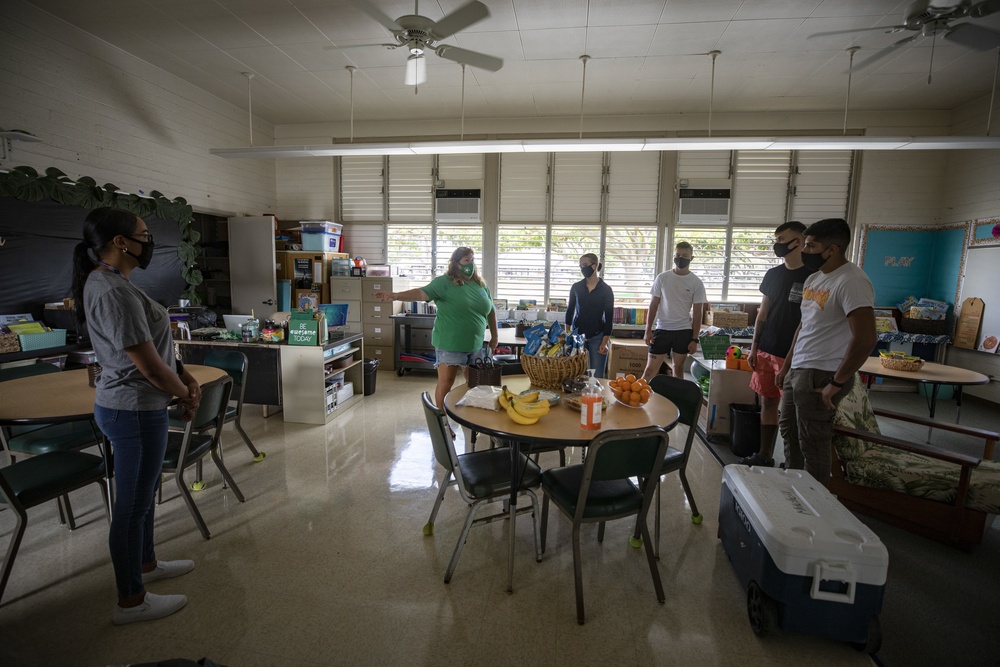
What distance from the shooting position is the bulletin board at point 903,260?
6.61 m

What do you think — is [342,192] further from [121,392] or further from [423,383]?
[121,392]

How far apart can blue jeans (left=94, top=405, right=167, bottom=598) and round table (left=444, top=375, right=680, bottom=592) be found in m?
1.34

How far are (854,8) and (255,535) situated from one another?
636 cm

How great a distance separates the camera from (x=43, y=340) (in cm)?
425

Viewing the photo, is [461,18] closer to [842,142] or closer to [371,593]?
[371,593]

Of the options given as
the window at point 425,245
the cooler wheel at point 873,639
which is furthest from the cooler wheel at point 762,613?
the window at point 425,245

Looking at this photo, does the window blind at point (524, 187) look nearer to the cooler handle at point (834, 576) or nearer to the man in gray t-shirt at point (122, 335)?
the man in gray t-shirt at point (122, 335)

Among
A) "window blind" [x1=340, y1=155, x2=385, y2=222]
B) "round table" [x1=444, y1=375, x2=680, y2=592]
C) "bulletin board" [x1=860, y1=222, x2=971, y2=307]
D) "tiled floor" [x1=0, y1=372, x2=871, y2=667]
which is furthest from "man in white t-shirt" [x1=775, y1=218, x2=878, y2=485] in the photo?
"window blind" [x1=340, y1=155, x2=385, y2=222]

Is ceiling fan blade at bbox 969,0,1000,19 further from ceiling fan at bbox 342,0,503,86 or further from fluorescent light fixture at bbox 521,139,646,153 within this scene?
ceiling fan at bbox 342,0,503,86

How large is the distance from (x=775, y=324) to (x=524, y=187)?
190 inches

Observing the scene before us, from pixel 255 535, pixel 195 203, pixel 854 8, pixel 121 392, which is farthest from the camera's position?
pixel 195 203

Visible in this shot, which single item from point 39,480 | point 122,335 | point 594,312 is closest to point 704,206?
point 594,312

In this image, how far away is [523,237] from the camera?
7516 mm

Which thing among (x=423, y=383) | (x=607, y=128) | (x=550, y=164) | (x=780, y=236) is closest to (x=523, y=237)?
(x=550, y=164)
